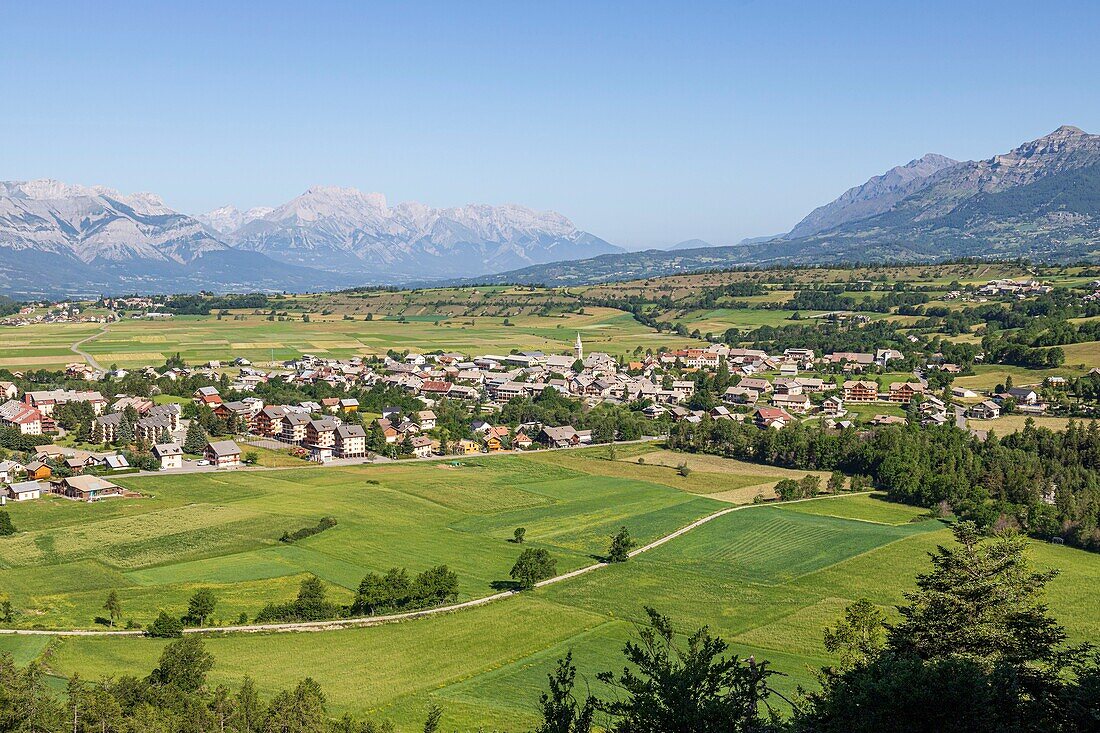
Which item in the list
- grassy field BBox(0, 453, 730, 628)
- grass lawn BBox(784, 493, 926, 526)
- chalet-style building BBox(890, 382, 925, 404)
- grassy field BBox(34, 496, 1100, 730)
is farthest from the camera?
chalet-style building BBox(890, 382, 925, 404)

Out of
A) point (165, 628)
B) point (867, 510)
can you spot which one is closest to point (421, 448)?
point (867, 510)

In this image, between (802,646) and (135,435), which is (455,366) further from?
(802,646)

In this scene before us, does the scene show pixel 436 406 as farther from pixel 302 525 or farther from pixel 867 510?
pixel 867 510

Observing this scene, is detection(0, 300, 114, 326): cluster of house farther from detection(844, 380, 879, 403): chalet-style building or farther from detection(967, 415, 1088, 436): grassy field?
detection(967, 415, 1088, 436): grassy field

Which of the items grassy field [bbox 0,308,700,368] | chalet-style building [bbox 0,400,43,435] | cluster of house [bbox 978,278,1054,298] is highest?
cluster of house [bbox 978,278,1054,298]

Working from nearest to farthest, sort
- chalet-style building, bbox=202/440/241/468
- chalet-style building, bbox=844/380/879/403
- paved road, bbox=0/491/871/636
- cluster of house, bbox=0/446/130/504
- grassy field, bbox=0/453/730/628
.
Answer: paved road, bbox=0/491/871/636, grassy field, bbox=0/453/730/628, cluster of house, bbox=0/446/130/504, chalet-style building, bbox=202/440/241/468, chalet-style building, bbox=844/380/879/403

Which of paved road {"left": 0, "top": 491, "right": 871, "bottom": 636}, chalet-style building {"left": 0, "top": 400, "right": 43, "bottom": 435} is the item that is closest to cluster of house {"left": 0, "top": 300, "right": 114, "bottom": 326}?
chalet-style building {"left": 0, "top": 400, "right": 43, "bottom": 435}
